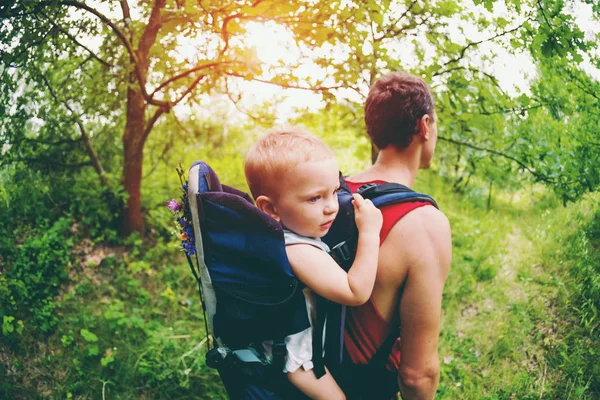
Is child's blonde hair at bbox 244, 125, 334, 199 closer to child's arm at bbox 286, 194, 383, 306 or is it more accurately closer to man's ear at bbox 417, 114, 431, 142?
child's arm at bbox 286, 194, 383, 306

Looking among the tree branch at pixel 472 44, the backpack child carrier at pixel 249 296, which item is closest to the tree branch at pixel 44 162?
the backpack child carrier at pixel 249 296

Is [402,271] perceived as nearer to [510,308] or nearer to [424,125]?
[424,125]

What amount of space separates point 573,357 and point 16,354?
3996mm

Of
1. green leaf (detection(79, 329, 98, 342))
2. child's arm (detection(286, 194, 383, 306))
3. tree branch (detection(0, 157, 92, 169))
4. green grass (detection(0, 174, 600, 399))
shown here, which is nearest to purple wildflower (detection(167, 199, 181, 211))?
child's arm (detection(286, 194, 383, 306))

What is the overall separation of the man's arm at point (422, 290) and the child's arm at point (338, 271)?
18cm

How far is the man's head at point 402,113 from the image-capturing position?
186 cm

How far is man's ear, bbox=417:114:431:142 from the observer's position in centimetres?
186

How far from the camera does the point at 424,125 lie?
1.87 m

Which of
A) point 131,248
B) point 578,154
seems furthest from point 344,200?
point 131,248

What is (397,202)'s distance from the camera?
1.58m

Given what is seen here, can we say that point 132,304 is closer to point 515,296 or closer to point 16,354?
point 16,354

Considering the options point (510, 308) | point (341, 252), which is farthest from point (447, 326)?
point (341, 252)

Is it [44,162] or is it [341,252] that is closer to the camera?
[341,252]

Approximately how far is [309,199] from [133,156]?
3.13 m
